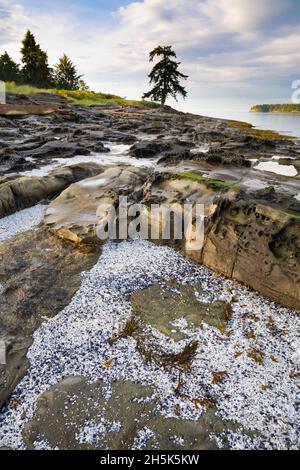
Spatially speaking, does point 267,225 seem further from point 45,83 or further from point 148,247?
point 45,83

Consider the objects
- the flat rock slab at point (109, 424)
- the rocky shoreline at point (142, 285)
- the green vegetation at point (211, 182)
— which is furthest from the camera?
the green vegetation at point (211, 182)

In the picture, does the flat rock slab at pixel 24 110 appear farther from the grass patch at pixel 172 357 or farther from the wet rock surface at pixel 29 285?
the grass patch at pixel 172 357

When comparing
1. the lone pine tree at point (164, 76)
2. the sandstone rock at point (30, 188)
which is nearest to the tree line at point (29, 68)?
the lone pine tree at point (164, 76)

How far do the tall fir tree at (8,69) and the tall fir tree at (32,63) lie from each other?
3835mm

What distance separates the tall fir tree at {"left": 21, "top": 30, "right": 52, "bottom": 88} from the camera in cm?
5294

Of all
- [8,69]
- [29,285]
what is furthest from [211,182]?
[8,69]

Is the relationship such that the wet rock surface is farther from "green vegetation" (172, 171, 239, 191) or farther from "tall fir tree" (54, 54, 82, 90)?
"tall fir tree" (54, 54, 82, 90)

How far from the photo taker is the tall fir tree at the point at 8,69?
5570 centimetres

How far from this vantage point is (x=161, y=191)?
7062 millimetres

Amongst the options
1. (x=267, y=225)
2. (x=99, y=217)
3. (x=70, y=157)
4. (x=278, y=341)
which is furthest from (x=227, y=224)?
(x=70, y=157)

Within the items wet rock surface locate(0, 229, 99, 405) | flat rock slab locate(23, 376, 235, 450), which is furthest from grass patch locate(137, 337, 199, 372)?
wet rock surface locate(0, 229, 99, 405)

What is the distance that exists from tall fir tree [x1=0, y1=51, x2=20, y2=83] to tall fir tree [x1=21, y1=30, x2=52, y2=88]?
3.84 meters

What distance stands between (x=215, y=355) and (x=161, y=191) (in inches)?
161

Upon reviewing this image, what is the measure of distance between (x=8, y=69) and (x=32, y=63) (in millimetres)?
6405
